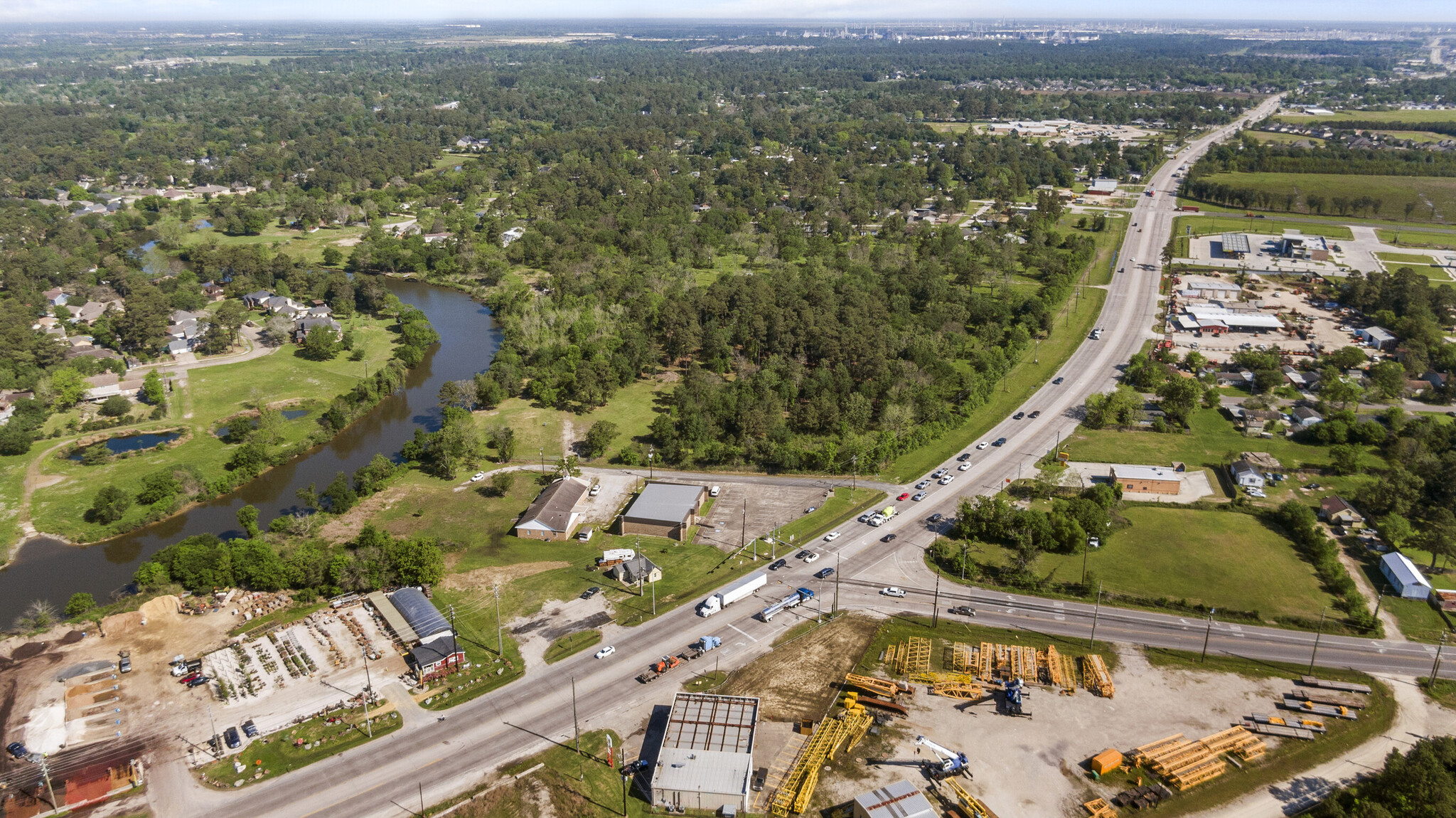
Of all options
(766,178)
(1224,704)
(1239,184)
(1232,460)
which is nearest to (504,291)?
(766,178)

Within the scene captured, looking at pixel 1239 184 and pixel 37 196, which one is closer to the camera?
pixel 37 196

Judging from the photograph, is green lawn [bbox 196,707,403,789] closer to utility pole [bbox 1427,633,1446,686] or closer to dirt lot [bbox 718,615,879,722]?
dirt lot [bbox 718,615,879,722]

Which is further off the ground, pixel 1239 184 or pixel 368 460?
pixel 1239 184

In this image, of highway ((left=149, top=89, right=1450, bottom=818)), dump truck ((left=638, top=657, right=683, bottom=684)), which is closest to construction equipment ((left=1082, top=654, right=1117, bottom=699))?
highway ((left=149, top=89, right=1450, bottom=818))

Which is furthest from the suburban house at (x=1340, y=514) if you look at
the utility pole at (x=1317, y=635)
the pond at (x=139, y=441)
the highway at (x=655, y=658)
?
the pond at (x=139, y=441)

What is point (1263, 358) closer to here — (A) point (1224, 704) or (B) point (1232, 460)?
(B) point (1232, 460)

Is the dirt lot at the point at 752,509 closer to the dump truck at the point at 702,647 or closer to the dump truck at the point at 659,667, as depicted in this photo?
the dump truck at the point at 702,647

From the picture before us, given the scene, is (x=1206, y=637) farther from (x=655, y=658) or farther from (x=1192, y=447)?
(x=655, y=658)
